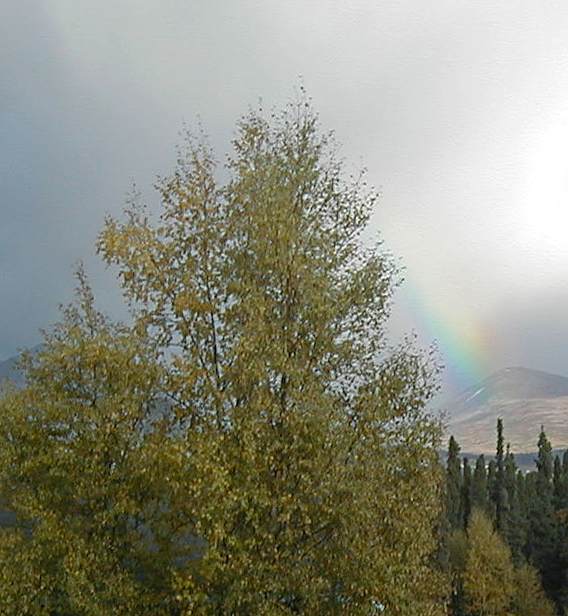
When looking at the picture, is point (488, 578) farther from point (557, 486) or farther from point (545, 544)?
point (557, 486)

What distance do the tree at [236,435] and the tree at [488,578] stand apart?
61783 mm

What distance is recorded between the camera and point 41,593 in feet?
48.5

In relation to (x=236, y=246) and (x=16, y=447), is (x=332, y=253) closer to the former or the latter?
(x=236, y=246)

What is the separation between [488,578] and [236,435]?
218 feet

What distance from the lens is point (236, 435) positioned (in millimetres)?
14281

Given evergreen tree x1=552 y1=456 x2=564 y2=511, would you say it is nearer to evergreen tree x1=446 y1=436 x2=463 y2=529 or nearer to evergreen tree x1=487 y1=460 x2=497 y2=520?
evergreen tree x1=487 y1=460 x2=497 y2=520

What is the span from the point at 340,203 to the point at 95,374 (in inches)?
278

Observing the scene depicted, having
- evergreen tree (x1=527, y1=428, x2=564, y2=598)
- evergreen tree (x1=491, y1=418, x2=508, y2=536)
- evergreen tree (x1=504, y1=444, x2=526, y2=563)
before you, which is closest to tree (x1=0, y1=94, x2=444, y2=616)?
evergreen tree (x1=527, y1=428, x2=564, y2=598)

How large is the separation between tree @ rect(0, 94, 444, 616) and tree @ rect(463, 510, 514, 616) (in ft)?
203

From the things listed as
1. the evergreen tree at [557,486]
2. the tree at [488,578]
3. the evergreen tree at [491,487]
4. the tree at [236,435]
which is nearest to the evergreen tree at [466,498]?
the evergreen tree at [491,487]

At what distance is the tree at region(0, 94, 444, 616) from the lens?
45.5 feet

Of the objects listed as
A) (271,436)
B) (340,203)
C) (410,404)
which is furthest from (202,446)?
(340,203)

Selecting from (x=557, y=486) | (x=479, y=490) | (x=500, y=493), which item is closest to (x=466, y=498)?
(x=479, y=490)

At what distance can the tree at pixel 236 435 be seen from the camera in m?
13.9
